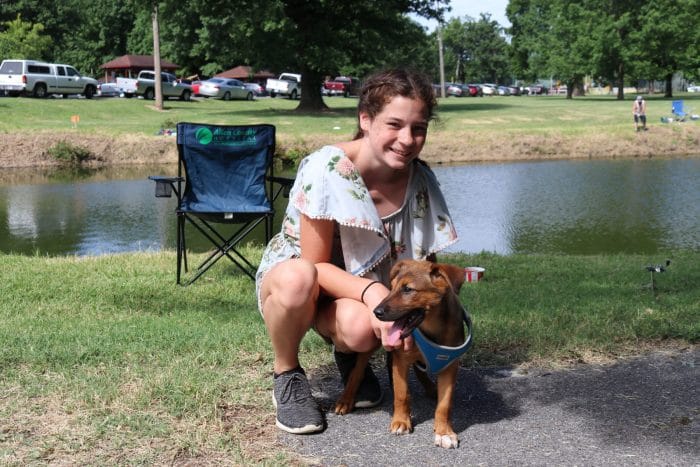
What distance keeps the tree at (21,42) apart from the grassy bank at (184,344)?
44603 mm

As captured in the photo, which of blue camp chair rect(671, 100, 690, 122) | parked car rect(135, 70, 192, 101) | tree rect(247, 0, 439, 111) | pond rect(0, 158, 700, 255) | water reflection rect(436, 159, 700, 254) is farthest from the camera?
parked car rect(135, 70, 192, 101)

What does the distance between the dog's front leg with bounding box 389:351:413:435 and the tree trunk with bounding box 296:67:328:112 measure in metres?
27.5

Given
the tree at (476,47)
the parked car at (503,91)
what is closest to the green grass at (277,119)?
the parked car at (503,91)

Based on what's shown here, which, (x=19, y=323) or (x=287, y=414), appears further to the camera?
(x=19, y=323)

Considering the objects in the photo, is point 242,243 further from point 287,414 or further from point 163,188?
point 287,414

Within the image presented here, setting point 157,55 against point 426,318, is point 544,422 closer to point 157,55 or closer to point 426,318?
point 426,318

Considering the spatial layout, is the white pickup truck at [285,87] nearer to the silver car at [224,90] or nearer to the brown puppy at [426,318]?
the silver car at [224,90]

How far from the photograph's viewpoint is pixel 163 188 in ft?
21.5

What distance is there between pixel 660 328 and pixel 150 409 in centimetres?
257

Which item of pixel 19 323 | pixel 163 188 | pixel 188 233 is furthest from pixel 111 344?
pixel 188 233

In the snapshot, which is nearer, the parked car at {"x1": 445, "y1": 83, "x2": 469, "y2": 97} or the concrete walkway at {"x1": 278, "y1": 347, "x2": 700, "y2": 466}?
the concrete walkway at {"x1": 278, "y1": 347, "x2": 700, "y2": 466}

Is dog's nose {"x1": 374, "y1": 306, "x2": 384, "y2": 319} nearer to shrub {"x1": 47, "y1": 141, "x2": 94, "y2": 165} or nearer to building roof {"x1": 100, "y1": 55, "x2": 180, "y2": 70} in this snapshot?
shrub {"x1": 47, "y1": 141, "x2": 94, "y2": 165}

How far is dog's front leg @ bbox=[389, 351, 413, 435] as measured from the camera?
9.36 ft

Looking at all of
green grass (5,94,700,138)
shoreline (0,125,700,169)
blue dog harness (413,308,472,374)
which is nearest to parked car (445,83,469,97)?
green grass (5,94,700,138)
